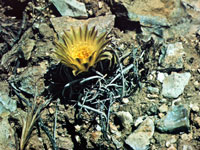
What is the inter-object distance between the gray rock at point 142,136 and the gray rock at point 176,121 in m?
0.07

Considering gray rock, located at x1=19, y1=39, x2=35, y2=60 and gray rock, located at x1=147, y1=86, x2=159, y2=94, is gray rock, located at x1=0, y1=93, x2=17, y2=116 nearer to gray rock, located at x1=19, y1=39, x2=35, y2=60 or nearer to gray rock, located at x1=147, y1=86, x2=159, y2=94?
gray rock, located at x1=19, y1=39, x2=35, y2=60

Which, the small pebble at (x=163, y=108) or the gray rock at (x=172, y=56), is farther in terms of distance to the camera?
the gray rock at (x=172, y=56)

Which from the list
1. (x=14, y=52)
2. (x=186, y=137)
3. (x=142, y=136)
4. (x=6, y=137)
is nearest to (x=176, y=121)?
(x=186, y=137)

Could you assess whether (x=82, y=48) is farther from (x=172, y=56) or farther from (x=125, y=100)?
(x=172, y=56)

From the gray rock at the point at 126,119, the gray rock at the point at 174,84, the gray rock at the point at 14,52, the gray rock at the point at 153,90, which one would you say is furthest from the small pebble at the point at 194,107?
the gray rock at the point at 14,52

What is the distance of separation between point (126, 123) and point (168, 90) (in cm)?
41

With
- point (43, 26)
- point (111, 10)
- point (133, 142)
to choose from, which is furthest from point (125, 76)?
point (43, 26)

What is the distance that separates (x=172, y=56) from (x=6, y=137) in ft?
4.72

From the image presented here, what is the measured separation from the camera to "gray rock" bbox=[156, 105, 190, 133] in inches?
78.5

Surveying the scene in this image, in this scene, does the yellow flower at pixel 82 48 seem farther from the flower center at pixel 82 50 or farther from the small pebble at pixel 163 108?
the small pebble at pixel 163 108

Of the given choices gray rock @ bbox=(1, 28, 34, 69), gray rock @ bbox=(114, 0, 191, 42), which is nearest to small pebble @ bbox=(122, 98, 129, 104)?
gray rock @ bbox=(114, 0, 191, 42)

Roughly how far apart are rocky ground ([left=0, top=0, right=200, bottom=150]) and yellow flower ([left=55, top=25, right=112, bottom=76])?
0.43ft

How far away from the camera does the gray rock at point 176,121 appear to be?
6.54 ft

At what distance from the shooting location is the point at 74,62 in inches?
80.4
